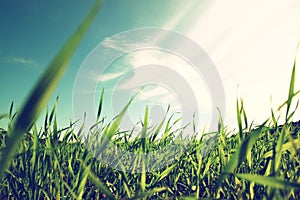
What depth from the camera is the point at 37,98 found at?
37cm

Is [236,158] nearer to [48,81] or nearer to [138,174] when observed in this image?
[48,81]

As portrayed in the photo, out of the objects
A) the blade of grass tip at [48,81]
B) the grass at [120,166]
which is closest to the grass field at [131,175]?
the grass at [120,166]

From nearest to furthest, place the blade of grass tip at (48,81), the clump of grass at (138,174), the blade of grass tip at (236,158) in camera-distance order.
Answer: the blade of grass tip at (48,81)
the blade of grass tip at (236,158)
the clump of grass at (138,174)

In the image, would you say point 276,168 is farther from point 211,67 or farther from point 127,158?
point 211,67

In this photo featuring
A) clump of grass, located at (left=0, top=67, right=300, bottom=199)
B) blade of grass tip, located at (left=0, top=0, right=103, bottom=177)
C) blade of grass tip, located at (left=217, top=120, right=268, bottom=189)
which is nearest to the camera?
blade of grass tip, located at (left=0, top=0, right=103, bottom=177)

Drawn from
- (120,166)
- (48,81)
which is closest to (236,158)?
(48,81)

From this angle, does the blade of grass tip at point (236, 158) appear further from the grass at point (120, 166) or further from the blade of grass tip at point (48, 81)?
the blade of grass tip at point (48, 81)

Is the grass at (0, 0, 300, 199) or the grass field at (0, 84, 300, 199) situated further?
the grass field at (0, 84, 300, 199)

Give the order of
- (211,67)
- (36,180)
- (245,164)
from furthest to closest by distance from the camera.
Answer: (211,67), (245,164), (36,180)

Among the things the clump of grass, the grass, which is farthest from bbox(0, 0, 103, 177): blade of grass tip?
the clump of grass

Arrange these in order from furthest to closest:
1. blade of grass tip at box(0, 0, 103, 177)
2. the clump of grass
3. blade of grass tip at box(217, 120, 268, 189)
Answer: the clump of grass
blade of grass tip at box(217, 120, 268, 189)
blade of grass tip at box(0, 0, 103, 177)

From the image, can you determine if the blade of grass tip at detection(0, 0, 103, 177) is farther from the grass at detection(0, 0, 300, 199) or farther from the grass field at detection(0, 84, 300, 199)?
the grass field at detection(0, 84, 300, 199)

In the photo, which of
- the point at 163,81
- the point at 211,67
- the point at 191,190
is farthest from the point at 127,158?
the point at 163,81

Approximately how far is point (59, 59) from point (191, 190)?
1.39 m
